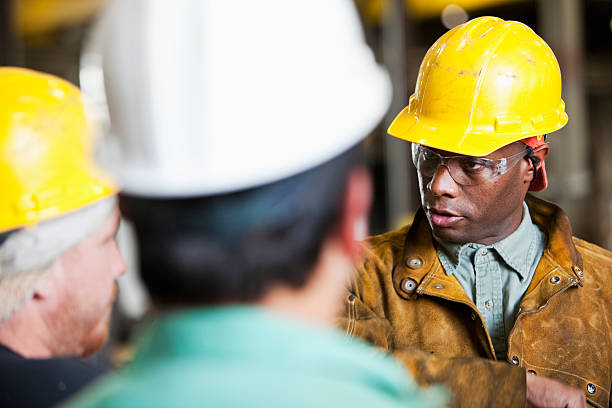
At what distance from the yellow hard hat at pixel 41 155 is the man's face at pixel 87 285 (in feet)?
0.41

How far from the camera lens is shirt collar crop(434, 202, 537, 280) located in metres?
2.27

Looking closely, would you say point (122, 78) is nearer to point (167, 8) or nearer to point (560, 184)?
point (167, 8)

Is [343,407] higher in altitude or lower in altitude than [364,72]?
lower

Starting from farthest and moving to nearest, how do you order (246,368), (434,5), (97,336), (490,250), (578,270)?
(434,5)
(490,250)
(578,270)
(97,336)
(246,368)

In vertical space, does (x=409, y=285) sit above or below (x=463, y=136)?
below

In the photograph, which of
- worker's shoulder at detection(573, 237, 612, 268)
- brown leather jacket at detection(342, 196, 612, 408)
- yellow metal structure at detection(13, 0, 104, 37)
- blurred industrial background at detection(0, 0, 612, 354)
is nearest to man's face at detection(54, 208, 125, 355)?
brown leather jacket at detection(342, 196, 612, 408)

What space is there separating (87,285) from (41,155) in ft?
1.30

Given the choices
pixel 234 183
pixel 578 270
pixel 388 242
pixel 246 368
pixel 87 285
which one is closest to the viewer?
pixel 246 368

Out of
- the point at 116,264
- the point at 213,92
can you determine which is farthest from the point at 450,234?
the point at 213,92

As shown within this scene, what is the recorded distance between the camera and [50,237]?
6.10 ft

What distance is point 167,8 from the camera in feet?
3.11

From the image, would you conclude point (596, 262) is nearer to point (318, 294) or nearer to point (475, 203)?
point (475, 203)

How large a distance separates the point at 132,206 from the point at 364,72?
43 cm

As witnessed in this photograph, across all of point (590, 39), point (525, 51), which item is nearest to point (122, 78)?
point (525, 51)
